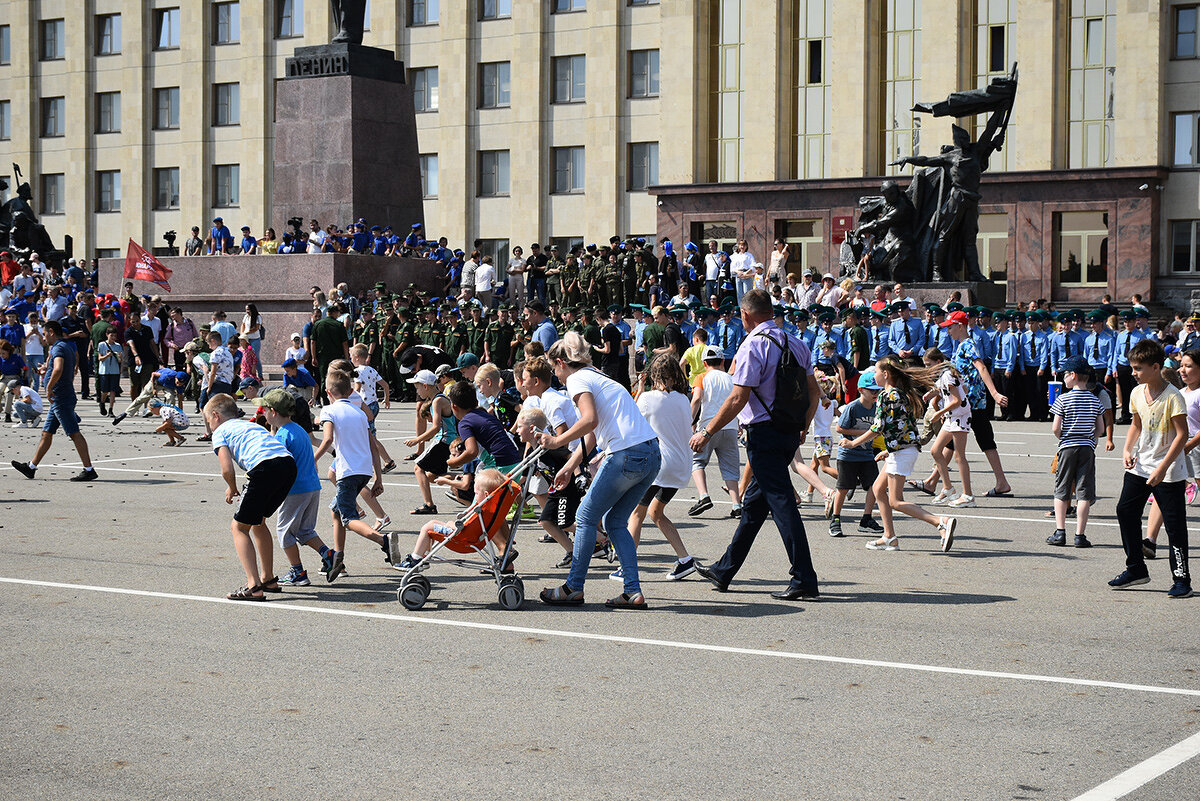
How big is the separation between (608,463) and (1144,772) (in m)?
3.93

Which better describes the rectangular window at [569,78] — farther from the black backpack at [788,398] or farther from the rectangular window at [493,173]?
the black backpack at [788,398]

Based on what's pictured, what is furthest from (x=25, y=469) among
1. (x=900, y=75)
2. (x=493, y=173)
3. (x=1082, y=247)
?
(x=493, y=173)

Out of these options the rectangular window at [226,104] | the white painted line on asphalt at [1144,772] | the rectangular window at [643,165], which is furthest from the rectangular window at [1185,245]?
the white painted line on asphalt at [1144,772]

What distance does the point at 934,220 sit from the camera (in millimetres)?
31797

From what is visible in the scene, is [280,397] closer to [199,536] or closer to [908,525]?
[199,536]

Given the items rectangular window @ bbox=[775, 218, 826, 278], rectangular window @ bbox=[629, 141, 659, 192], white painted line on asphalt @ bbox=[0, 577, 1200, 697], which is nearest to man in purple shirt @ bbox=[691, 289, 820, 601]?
white painted line on asphalt @ bbox=[0, 577, 1200, 697]

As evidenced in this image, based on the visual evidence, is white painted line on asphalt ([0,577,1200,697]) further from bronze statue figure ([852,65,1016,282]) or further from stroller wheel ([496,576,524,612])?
bronze statue figure ([852,65,1016,282])

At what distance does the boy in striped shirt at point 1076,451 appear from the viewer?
38.5 ft

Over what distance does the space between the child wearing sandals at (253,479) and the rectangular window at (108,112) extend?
186 feet

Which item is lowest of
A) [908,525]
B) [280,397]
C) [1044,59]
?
Answer: [908,525]

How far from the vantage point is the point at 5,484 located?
52.5 ft

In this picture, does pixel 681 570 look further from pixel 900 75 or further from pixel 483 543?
pixel 900 75

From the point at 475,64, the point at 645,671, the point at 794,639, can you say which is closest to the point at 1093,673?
the point at 794,639

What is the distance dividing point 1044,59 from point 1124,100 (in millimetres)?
2552
